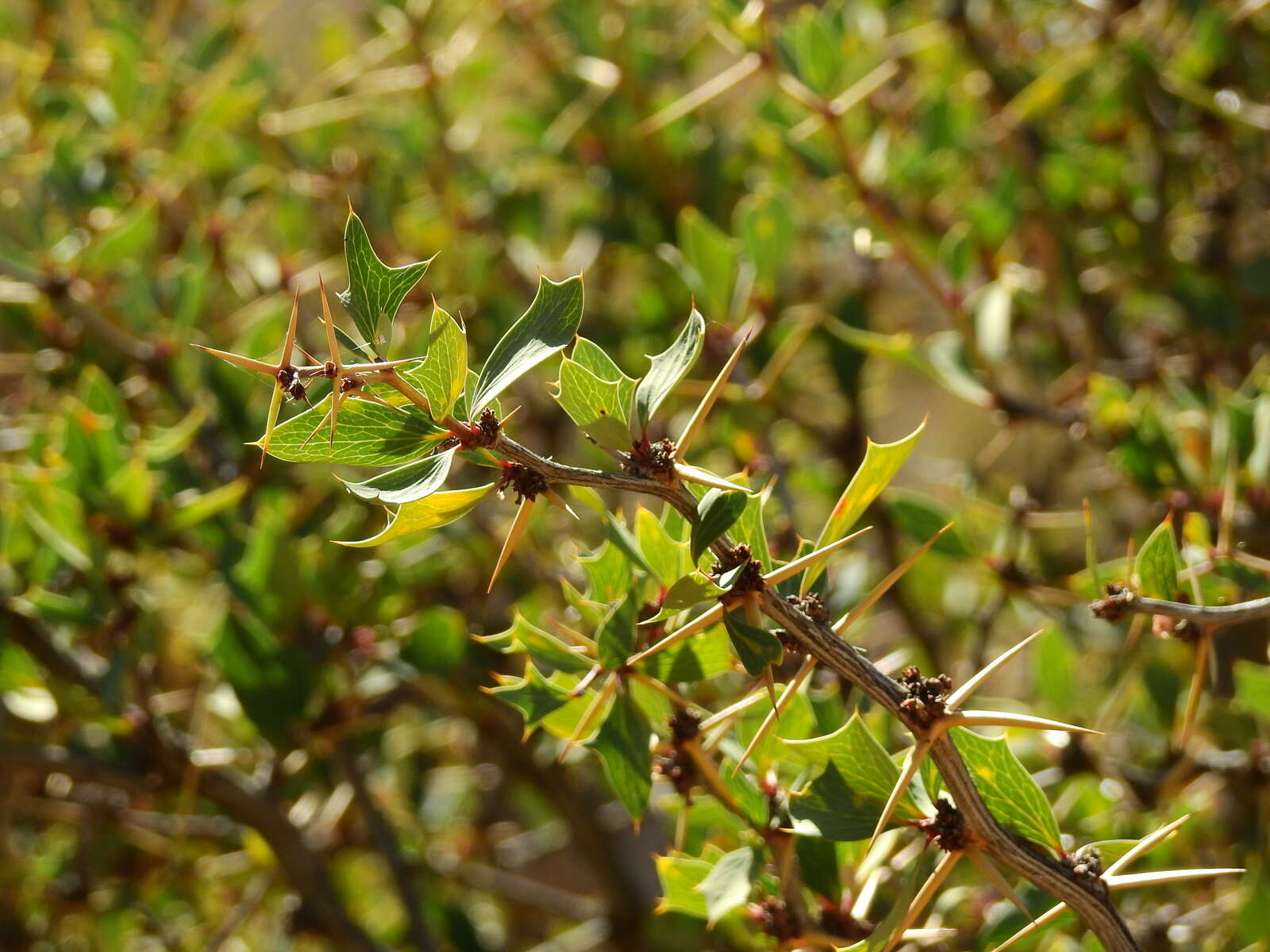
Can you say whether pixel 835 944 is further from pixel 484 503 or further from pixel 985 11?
pixel 985 11

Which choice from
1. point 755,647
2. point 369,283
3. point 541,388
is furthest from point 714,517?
point 541,388

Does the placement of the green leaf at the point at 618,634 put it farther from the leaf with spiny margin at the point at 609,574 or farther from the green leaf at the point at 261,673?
the green leaf at the point at 261,673

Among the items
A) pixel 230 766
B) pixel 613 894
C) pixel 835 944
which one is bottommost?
pixel 613 894

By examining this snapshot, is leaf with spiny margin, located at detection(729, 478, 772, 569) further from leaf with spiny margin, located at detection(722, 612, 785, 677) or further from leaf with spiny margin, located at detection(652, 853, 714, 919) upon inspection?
leaf with spiny margin, located at detection(652, 853, 714, 919)

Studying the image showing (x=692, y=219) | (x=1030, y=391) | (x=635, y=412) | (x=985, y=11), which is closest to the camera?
(x=635, y=412)

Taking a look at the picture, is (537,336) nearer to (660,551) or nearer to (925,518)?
(660,551)

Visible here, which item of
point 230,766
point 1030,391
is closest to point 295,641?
point 230,766
